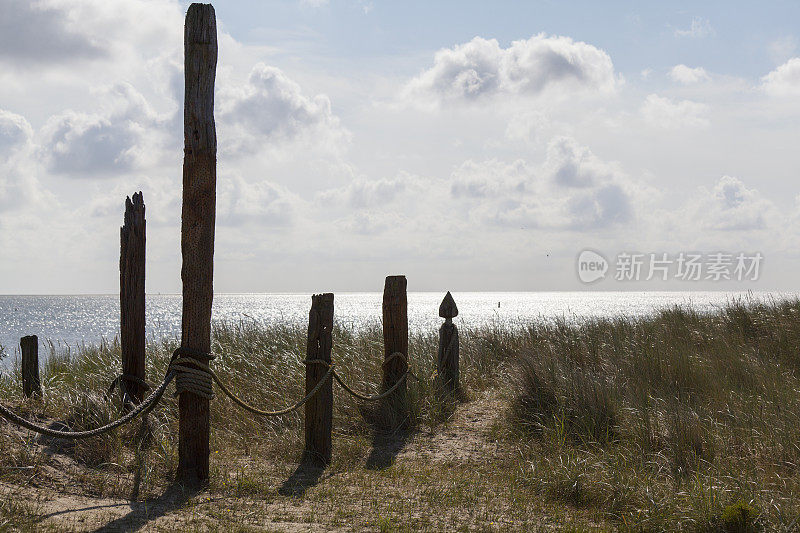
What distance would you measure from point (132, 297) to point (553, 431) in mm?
4996

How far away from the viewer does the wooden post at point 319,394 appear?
6.43 m

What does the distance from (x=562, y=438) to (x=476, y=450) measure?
3.19 ft

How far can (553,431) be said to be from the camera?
686 centimetres

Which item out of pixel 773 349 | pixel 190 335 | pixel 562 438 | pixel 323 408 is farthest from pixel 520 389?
pixel 773 349

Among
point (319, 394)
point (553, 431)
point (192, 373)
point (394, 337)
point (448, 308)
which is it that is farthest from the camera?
point (448, 308)

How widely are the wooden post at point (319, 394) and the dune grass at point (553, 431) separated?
24cm

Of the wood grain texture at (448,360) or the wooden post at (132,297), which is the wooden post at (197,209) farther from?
the wood grain texture at (448,360)

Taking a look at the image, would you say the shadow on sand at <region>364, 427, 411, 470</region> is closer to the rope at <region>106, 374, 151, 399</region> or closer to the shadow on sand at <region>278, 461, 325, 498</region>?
the shadow on sand at <region>278, 461, 325, 498</region>

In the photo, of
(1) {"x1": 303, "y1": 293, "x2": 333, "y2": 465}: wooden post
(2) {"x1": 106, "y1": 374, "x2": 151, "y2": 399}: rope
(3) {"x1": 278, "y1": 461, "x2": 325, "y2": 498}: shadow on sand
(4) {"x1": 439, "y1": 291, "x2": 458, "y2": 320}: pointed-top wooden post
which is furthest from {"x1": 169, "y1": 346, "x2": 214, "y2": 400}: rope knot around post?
(4) {"x1": 439, "y1": 291, "x2": 458, "y2": 320}: pointed-top wooden post

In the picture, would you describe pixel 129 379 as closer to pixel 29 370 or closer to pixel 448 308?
pixel 29 370

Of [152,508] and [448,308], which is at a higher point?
[448,308]

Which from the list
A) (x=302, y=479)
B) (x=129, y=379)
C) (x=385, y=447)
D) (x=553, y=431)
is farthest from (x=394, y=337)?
(x=129, y=379)

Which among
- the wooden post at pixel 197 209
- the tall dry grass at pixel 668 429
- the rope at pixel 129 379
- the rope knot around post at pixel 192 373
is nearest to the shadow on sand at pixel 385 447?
the tall dry grass at pixel 668 429

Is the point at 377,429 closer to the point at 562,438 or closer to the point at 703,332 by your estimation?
the point at 562,438
